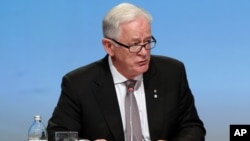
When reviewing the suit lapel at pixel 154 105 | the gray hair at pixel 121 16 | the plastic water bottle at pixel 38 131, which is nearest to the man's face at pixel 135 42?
the gray hair at pixel 121 16

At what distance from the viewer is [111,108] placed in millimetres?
2766

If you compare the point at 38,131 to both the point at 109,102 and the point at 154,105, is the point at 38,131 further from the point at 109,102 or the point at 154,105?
the point at 154,105

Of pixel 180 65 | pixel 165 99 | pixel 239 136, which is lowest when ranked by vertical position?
pixel 239 136

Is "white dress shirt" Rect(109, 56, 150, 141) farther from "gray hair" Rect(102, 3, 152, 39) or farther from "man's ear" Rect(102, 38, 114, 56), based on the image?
"gray hair" Rect(102, 3, 152, 39)

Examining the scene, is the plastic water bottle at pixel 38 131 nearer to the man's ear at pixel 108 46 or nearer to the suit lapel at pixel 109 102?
the suit lapel at pixel 109 102

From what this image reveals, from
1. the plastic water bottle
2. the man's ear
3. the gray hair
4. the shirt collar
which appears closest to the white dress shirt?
the shirt collar

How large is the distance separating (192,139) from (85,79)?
72 centimetres

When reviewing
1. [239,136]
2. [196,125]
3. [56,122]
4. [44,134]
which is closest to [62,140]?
[44,134]

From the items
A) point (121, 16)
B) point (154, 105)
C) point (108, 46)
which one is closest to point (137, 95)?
point (154, 105)

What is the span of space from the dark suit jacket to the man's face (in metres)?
0.19

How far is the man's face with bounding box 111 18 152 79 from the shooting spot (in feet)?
8.58

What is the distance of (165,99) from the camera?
282 centimetres

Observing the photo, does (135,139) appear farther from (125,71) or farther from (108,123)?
(125,71)

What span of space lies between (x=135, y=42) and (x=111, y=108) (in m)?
0.42
